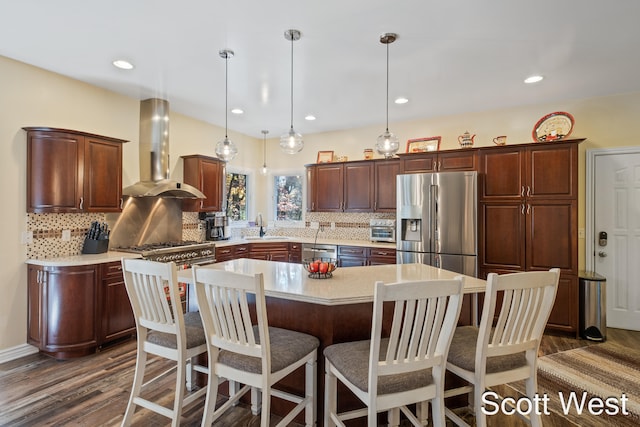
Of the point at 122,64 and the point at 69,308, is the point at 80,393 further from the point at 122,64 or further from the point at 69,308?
the point at 122,64

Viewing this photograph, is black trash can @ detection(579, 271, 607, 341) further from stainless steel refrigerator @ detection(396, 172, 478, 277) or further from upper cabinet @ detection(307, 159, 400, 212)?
upper cabinet @ detection(307, 159, 400, 212)

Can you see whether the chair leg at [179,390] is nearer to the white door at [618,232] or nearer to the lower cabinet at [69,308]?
the lower cabinet at [69,308]

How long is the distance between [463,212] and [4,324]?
16.0 feet

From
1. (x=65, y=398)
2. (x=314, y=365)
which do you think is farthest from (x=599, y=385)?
(x=65, y=398)

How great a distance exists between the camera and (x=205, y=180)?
487cm

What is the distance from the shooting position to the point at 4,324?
10.2 feet

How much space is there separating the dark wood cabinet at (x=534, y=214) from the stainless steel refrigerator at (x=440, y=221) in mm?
241

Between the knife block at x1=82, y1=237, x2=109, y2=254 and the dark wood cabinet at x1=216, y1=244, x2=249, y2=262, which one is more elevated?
the knife block at x1=82, y1=237, x2=109, y2=254

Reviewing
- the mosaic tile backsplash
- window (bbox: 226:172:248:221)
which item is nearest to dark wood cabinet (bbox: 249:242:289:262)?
the mosaic tile backsplash

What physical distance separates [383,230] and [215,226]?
258cm

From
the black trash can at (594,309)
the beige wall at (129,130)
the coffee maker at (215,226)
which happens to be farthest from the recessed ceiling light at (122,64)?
the black trash can at (594,309)

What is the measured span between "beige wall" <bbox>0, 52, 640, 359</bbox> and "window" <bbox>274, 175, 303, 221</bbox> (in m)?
0.21

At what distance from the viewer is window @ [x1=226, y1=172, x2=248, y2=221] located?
19.3ft

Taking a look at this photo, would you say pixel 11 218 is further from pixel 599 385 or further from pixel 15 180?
pixel 599 385
